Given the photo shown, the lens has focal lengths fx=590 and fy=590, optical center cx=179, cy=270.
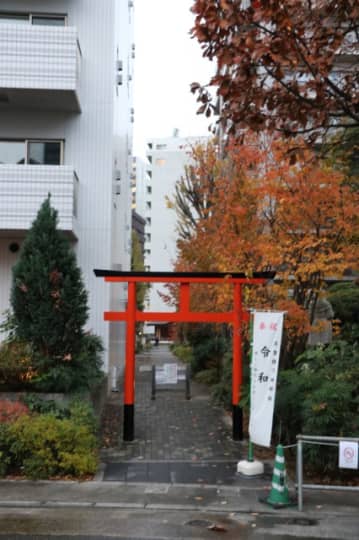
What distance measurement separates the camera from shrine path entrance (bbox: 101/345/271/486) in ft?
33.8

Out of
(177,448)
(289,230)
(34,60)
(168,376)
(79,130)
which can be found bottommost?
(177,448)

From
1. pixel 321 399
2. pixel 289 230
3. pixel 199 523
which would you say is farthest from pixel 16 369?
pixel 289 230

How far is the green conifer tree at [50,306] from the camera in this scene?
11602mm

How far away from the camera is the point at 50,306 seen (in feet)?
38.2

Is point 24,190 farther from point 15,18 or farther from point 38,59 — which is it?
point 15,18

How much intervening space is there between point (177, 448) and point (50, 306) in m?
3.95

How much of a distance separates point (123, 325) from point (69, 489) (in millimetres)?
14608

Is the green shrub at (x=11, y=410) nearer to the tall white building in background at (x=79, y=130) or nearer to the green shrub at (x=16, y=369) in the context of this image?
the green shrub at (x=16, y=369)

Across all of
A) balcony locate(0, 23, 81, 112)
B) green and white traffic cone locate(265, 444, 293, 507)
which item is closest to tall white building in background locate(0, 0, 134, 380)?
balcony locate(0, 23, 81, 112)

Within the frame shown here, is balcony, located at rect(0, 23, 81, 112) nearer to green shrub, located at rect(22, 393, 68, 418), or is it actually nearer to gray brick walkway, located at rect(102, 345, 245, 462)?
green shrub, located at rect(22, 393, 68, 418)

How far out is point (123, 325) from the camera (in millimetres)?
23891

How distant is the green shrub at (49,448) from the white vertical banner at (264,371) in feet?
9.54

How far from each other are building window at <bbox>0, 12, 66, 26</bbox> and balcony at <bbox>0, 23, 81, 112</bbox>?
151cm

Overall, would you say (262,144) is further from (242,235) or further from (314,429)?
(314,429)
